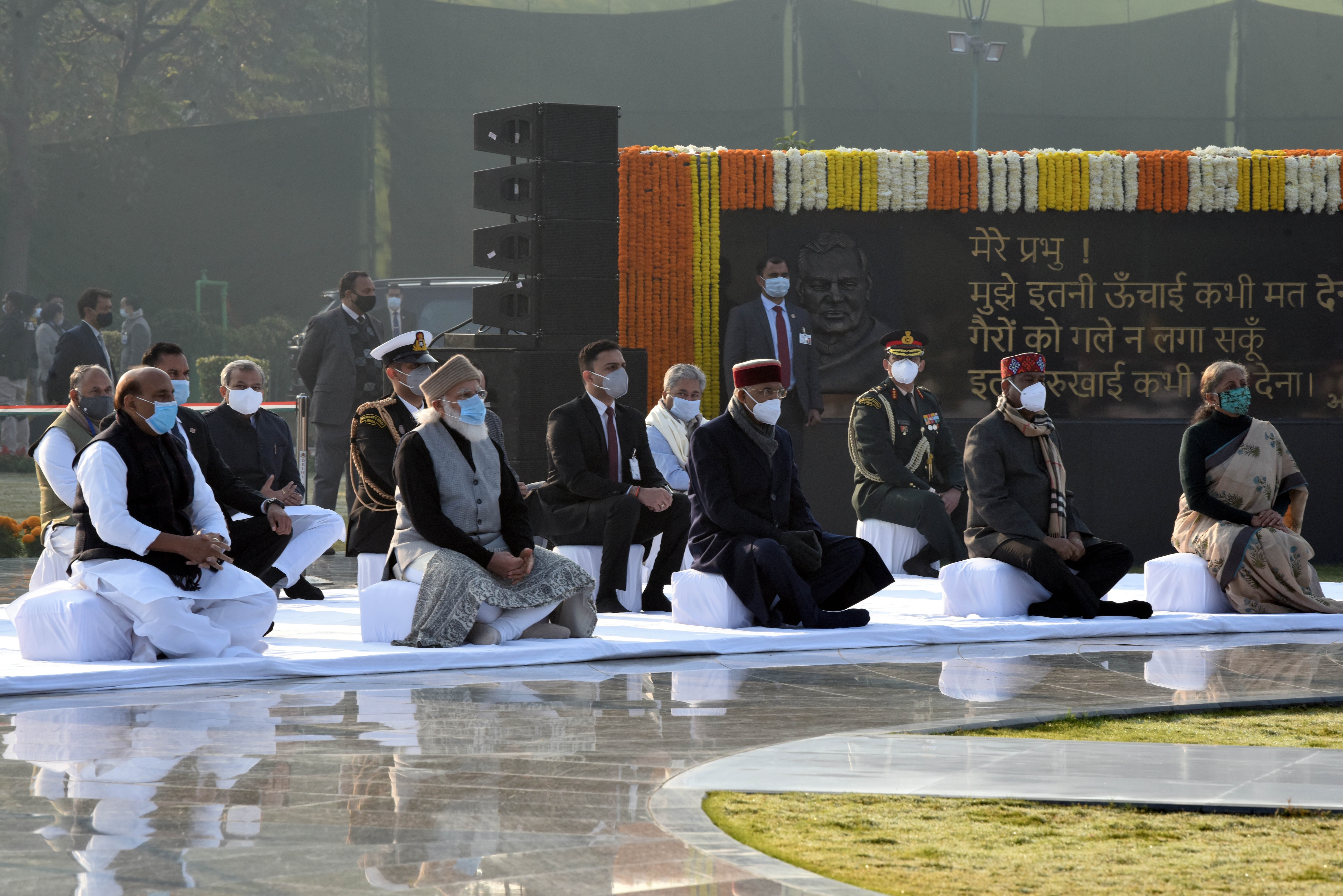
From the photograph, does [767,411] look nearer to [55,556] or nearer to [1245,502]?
[1245,502]

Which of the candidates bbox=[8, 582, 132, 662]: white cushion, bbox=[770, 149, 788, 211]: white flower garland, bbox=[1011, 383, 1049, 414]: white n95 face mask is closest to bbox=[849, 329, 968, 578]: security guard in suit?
bbox=[770, 149, 788, 211]: white flower garland

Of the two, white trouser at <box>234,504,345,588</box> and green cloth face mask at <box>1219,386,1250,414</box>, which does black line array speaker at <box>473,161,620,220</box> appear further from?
green cloth face mask at <box>1219,386,1250,414</box>

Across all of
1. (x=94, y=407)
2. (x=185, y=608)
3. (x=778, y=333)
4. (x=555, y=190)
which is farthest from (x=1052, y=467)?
(x=94, y=407)

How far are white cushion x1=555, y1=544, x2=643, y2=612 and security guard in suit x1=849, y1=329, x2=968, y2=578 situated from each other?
2.33 m

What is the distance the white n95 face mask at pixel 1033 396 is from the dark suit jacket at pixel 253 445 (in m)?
3.96

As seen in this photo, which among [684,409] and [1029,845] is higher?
[684,409]

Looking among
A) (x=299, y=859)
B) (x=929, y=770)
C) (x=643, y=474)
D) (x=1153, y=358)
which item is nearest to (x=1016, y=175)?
(x=1153, y=358)

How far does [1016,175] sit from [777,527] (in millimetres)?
5367

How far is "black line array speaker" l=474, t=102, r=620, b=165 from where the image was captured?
10.9 metres

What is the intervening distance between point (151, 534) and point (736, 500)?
2850 millimetres

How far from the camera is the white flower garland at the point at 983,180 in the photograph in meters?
13.1

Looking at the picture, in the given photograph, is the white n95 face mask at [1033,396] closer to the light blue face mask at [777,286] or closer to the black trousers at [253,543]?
the light blue face mask at [777,286]

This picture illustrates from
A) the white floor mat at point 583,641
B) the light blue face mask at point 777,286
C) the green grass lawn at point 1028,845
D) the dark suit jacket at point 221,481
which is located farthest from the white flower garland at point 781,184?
the green grass lawn at point 1028,845

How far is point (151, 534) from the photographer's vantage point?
7.12m
